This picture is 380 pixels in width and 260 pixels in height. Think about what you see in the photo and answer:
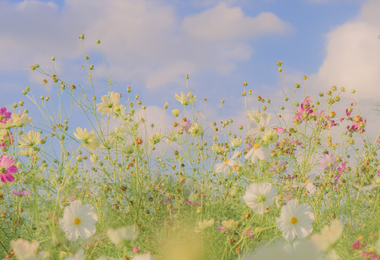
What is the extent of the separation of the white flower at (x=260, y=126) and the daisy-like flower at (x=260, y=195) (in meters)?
0.48

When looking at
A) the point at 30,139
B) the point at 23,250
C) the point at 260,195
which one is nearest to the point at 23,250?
the point at 23,250

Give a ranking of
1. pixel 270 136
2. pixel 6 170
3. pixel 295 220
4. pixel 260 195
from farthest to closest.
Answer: pixel 6 170
pixel 270 136
pixel 260 195
pixel 295 220

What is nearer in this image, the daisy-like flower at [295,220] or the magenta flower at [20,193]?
the daisy-like flower at [295,220]

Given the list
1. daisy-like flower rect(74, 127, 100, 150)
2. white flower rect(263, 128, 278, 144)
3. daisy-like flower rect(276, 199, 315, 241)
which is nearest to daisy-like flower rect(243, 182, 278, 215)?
daisy-like flower rect(276, 199, 315, 241)

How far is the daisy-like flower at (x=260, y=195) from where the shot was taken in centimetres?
133

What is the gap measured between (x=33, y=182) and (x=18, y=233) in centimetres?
52

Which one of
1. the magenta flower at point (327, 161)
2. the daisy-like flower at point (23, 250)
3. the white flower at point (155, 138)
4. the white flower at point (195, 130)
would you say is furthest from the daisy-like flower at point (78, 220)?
the magenta flower at point (327, 161)

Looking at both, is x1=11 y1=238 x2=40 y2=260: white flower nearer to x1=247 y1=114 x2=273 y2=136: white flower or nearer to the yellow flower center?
the yellow flower center

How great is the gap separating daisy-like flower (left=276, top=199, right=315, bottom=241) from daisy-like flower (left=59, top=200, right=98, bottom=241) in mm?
569

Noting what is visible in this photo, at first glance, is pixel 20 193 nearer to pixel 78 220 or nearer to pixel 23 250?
pixel 78 220

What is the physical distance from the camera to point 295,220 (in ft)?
4.00

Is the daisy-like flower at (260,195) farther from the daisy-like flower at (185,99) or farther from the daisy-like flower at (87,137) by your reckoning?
the daisy-like flower at (185,99)

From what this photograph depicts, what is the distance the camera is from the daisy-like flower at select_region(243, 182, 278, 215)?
1334 millimetres

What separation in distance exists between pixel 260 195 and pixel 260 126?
0.51 m
